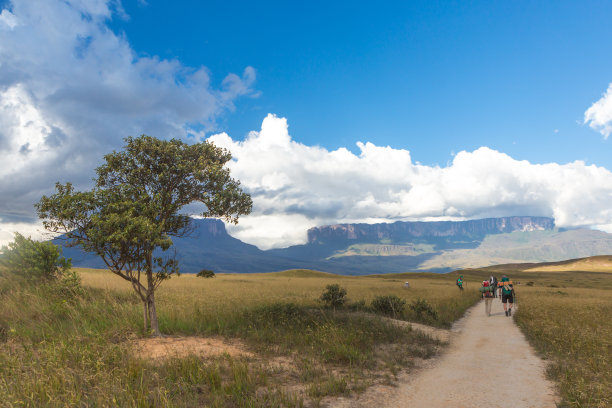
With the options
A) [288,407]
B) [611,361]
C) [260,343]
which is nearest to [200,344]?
[260,343]

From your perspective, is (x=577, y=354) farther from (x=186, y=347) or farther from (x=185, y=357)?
(x=186, y=347)

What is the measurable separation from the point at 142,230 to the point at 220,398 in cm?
558

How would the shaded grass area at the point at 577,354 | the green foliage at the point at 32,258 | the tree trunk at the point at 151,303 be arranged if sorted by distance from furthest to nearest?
the green foliage at the point at 32,258
the tree trunk at the point at 151,303
the shaded grass area at the point at 577,354

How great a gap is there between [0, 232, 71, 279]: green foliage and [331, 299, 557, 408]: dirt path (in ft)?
63.0

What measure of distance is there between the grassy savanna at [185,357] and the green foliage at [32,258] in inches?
62.2

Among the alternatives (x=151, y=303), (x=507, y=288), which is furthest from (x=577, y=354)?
(x=151, y=303)

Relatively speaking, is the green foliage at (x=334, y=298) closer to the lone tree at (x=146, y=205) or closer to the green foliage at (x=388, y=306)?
the green foliage at (x=388, y=306)

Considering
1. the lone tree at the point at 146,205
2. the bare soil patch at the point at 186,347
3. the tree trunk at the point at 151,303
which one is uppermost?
the lone tree at the point at 146,205

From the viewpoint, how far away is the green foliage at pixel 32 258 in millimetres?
17938

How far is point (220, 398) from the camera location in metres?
6.72

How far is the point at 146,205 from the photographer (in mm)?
10859

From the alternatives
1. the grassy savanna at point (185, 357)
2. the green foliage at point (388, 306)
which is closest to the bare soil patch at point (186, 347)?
the grassy savanna at point (185, 357)

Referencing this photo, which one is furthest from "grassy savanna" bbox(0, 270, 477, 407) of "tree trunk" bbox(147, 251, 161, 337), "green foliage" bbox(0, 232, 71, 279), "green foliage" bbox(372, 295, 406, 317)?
"green foliage" bbox(372, 295, 406, 317)

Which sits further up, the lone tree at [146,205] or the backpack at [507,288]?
the lone tree at [146,205]
